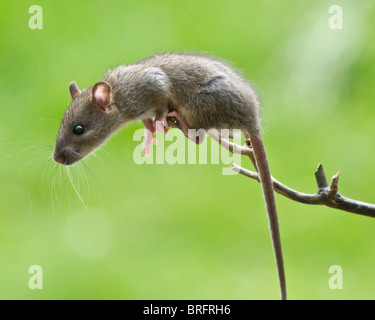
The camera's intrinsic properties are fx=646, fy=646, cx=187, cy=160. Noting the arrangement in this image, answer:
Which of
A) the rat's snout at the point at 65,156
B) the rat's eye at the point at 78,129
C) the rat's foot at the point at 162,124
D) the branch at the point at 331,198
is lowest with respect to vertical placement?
the branch at the point at 331,198

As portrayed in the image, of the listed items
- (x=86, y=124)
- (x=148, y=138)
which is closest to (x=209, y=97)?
(x=148, y=138)

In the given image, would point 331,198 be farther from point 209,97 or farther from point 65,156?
point 65,156

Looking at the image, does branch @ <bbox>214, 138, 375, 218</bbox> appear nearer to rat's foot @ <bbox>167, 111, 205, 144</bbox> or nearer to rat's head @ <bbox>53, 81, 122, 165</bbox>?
rat's foot @ <bbox>167, 111, 205, 144</bbox>

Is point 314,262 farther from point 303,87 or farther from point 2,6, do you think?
point 2,6

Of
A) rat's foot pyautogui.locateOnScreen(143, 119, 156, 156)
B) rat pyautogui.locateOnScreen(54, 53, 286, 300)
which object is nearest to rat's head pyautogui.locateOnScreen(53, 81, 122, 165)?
rat pyautogui.locateOnScreen(54, 53, 286, 300)

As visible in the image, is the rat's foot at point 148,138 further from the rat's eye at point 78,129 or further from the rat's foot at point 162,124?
the rat's eye at point 78,129

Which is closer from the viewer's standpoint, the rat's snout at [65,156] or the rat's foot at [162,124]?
the rat's snout at [65,156]

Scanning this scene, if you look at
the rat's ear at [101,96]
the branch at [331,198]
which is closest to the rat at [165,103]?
the rat's ear at [101,96]
